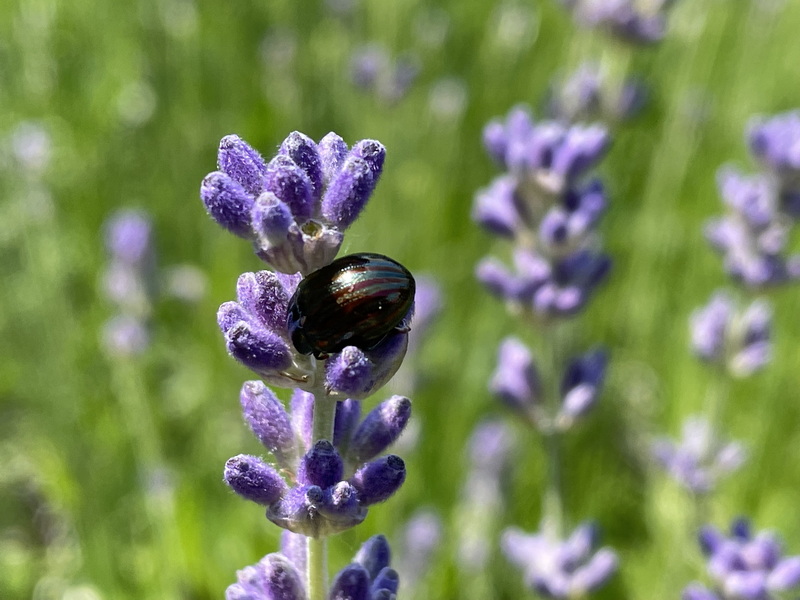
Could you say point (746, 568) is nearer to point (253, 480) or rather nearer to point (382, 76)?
point (253, 480)

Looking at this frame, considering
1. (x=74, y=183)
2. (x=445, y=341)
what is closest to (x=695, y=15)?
(x=445, y=341)

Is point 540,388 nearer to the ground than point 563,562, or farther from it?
farther from it

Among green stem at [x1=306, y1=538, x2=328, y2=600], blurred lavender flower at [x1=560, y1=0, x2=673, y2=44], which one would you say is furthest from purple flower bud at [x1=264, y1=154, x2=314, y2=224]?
blurred lavender flower at [x1=560, y1=0, x2=673, y2=44]

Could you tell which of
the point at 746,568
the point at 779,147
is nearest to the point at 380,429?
the point at 746,568

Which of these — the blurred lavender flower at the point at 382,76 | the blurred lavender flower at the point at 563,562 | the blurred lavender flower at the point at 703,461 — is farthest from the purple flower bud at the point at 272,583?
the blurred lavender flower at the point at 382,76

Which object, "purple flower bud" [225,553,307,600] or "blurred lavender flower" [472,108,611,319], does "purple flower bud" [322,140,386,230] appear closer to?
"purple flower bud" [225,553,307,600]

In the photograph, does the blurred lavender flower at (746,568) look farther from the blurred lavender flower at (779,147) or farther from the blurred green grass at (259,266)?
the blurred lavender flower at (779,147)

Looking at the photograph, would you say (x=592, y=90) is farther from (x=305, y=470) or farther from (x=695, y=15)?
(x=305, y=470)
